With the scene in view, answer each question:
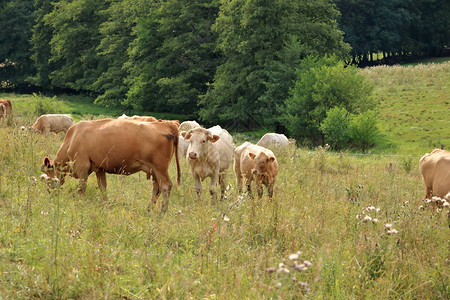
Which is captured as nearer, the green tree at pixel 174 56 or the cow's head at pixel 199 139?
the cow's head at pixel 199 139

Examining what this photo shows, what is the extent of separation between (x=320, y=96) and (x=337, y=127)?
2.97 m

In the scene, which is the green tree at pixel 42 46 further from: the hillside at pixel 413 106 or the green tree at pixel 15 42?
the hillside at pixel 413 106

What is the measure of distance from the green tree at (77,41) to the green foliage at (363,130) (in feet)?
99.7

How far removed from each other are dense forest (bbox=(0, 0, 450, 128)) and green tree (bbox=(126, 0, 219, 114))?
0.09m

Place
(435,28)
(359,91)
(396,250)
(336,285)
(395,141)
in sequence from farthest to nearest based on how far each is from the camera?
(435,28)
(359,91)
(395,141)
(396,250)
(336,285)

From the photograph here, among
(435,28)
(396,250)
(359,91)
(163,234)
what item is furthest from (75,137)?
(435,28)

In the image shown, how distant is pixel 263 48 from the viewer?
3716 centimetres

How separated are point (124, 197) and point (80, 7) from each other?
4934cm

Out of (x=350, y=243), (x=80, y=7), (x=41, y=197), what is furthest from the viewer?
(x=80, y=7)

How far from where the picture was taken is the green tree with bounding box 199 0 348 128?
35.0m

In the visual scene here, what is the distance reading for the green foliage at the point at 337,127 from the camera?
29859mm

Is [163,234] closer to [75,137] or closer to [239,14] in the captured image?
[75,137]

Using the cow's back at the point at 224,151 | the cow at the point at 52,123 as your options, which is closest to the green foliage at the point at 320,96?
the cow at the point at 52,123

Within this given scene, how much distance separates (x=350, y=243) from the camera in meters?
6.34
